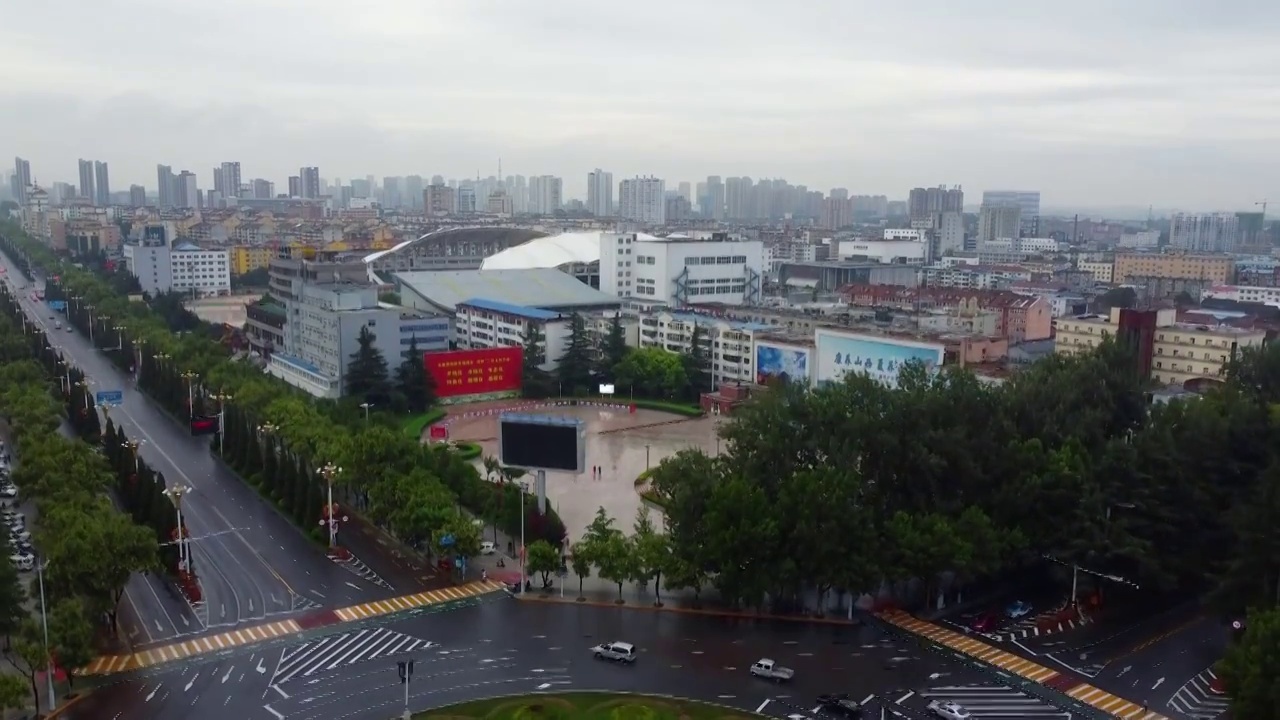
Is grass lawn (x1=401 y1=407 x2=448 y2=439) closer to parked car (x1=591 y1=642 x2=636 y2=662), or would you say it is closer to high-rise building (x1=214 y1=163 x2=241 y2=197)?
parked car (x1=591 y1=642 x2=636 y2=662)

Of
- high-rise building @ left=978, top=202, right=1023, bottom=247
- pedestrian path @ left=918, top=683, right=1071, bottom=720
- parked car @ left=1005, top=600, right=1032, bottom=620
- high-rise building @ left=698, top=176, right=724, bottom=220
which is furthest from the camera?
high-rise building @ left=698, top=176, right=724, bottom=220

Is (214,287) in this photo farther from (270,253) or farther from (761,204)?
(761,204)

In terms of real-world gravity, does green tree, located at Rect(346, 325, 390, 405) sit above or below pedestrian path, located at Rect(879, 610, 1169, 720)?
above

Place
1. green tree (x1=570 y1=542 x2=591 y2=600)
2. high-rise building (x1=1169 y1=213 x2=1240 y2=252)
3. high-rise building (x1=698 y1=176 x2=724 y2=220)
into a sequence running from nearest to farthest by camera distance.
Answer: green tree (x1=570 y1=542 x2=591 y2=600)
high-rise building (x1=1169 y1=213 x2=1240 y2=252)
high-rise building (x1=698 y1=176 x2=724 y2=220)

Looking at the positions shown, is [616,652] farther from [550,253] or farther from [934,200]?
[934,200]

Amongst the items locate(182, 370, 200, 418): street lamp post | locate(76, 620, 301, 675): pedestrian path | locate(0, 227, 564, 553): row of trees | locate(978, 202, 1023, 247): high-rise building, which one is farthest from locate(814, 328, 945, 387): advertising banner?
locate(978, 202, 1023, 247): high-rise building

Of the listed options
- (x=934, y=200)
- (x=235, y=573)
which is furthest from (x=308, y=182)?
(x=235, y=573)

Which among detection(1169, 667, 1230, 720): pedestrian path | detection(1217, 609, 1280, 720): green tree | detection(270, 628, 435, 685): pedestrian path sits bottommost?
detection(270, 628, 435, 685): pedestrian path
